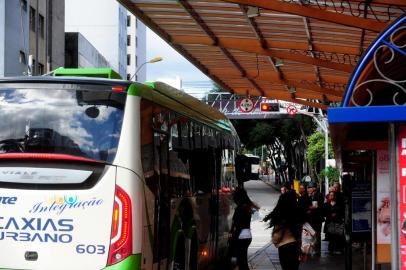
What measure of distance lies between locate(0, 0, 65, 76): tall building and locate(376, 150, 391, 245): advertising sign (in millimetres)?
28238

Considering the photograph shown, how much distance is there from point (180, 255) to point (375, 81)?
412 cm

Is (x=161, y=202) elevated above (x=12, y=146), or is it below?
below

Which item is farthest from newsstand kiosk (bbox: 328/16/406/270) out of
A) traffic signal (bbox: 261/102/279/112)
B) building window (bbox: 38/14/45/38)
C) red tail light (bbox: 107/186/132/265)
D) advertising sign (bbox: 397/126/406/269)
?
building window (bbox: 38/14/45/38)

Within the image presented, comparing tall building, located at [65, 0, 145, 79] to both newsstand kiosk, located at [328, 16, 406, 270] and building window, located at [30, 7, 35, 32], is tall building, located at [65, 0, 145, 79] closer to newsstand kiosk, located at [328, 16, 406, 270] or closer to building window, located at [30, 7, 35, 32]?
building window, located at [30, 7, 35, 32]

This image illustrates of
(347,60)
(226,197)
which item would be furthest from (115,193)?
(347,60)

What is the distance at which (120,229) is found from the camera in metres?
7.28

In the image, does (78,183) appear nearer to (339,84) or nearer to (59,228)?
(59,228)

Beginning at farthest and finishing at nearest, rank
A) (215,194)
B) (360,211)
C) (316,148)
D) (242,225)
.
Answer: (316,148) → (242,225) → (215,194) → (360,211)

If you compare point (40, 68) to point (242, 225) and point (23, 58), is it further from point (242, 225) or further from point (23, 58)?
point (242, 225)

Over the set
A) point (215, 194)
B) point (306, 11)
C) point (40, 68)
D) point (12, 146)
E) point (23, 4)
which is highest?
point (23, 4)

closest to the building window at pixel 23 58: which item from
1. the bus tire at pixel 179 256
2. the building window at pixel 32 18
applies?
the building window at pixel 32 18

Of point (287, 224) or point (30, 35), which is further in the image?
point (30, 35)

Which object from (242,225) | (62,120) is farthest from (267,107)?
(62,120)

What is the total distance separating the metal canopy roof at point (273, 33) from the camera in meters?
10.5
